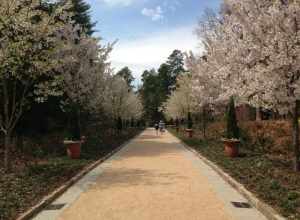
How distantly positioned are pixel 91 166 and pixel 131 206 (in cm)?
743

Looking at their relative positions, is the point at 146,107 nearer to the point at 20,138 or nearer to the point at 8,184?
the point at 20,138

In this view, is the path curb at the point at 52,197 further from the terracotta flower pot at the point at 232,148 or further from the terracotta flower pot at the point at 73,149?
the terracotta flower pot at the point at 232,148

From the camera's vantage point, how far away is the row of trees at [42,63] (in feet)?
44.7

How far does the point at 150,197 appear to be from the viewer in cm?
1014

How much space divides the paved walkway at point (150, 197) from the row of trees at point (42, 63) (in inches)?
152

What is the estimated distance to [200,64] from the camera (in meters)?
29.1

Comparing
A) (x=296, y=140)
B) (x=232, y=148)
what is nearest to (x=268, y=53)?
(x=296, y=140)

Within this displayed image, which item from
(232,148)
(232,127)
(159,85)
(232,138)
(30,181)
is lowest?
(30,181)

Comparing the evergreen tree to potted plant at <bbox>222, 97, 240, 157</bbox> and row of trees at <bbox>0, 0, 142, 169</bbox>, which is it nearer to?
potted plant at <bbox>222, 97, 240, 157</bbox>

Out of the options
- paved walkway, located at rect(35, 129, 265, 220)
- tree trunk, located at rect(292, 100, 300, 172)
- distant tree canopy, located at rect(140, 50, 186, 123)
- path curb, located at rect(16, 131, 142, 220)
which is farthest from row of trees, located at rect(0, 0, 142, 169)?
distant tree canopy, located at rect(140, 50, 186, 123)

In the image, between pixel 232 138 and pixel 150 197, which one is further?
pixel 232 138

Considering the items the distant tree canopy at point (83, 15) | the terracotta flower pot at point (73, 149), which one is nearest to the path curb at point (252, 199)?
A: the terracotta flower pot at point (73, 149)

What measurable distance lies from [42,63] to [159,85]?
11221cm

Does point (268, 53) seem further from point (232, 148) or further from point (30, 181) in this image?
point (30, 181)
